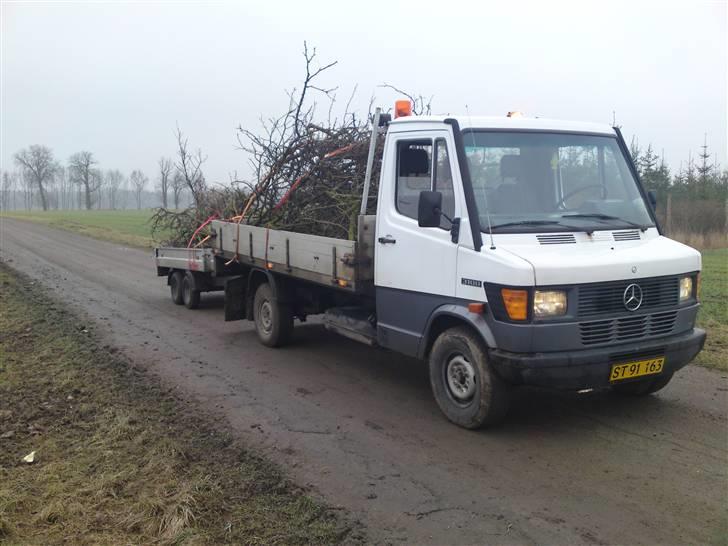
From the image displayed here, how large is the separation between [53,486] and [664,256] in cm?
495

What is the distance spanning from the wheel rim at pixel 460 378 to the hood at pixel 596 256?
1.04 meters

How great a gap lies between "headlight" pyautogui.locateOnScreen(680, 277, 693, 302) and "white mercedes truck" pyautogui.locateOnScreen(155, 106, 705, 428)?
17mm

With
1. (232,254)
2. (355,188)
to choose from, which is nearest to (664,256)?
(355,188)

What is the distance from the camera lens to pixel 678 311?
216 inches

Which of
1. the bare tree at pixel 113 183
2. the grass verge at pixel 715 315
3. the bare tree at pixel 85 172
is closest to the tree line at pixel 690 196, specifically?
the grass verge at pixel 715 315

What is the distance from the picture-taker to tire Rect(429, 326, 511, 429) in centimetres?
528

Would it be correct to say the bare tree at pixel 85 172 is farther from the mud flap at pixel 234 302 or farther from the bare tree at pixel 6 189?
the mud flap at pixel 234 302

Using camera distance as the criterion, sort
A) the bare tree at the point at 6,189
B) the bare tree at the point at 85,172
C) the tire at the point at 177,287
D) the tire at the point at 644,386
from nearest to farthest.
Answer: the tire at the point at 644,386
the tire at the point at 177,287
the bare tree at the point at 85,172
the bare tree at the point at 6,189

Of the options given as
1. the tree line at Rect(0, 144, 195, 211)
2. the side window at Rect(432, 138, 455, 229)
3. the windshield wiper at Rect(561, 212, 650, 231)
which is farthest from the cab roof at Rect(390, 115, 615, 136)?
the tree line at Rect(0, 144, 195, 211)

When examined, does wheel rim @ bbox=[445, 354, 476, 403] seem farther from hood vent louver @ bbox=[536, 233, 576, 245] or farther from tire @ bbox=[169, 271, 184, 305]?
tire @ bbox=[169, 271, 184, 305]

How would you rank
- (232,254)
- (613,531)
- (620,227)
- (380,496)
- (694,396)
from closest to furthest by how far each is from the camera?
(613,531) → (380,496) → (620,227) → (694,396) → (232,254)

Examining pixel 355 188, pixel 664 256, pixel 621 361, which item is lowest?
pixel 621 361

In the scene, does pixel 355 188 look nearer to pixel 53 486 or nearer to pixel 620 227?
pixel 620 227

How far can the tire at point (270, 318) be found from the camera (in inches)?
342
